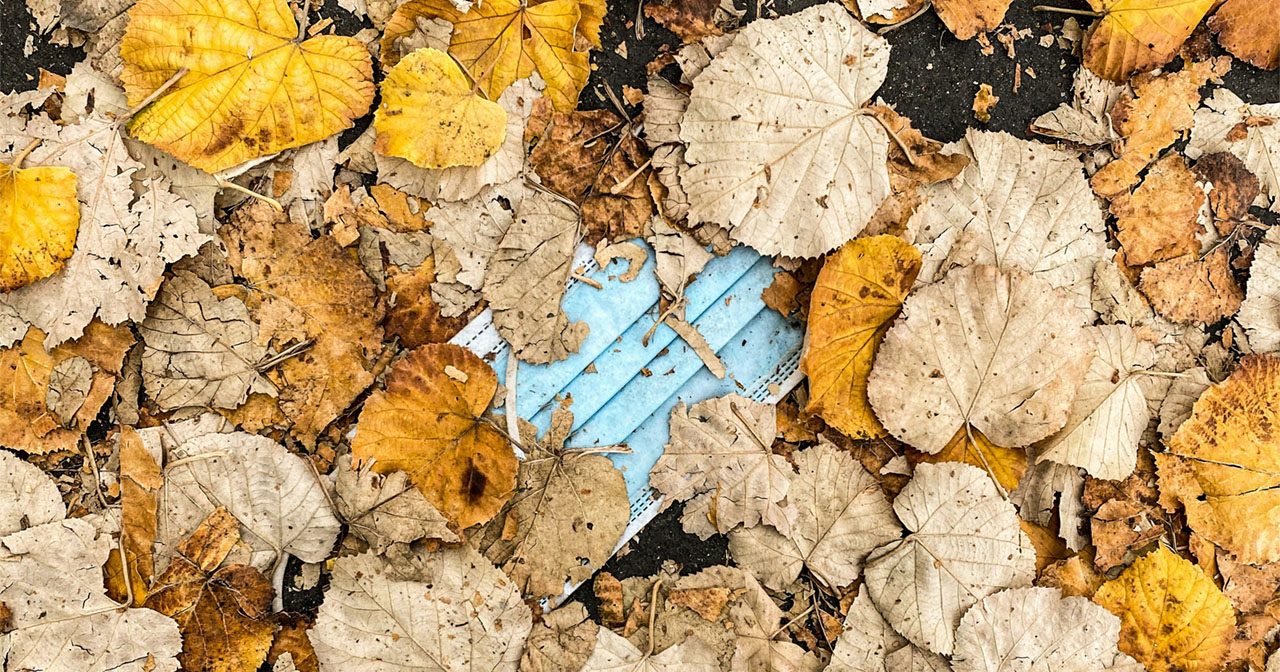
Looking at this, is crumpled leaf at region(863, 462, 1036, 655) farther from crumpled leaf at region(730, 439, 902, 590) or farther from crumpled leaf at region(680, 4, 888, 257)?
crumpled leaf at region(680, 4, 888, 257)

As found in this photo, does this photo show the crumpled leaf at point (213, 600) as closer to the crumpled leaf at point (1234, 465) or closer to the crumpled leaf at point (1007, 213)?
the crumpled leaf at point (1007, 213)

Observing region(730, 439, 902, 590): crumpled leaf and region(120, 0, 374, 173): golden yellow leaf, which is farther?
region(730, 439, 902, 590): crumpled leaf

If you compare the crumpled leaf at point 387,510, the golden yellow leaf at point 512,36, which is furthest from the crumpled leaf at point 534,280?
the crumpled leaf at point 387,510

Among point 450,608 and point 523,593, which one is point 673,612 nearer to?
point 523,593

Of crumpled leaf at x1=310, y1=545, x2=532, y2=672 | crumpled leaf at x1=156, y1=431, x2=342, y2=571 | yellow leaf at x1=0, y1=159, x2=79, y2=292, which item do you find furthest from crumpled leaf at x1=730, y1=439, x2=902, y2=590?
yellow leaf at x1=0, y1=159, x2=79, y2=292

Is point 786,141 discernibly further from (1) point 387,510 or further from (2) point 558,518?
(1) point 387,510

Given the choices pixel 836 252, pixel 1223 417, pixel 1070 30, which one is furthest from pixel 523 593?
pixel 1070 30

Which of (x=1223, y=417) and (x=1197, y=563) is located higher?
(x=1223, y=417)
